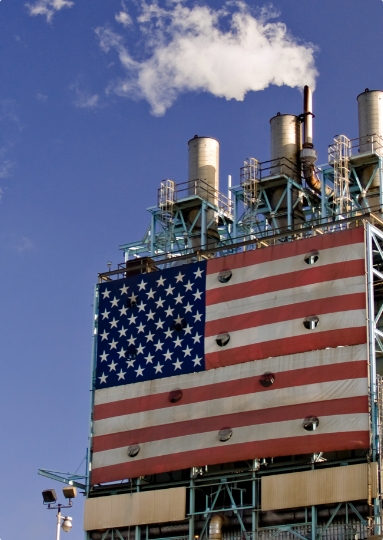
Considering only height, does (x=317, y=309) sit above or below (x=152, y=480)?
above

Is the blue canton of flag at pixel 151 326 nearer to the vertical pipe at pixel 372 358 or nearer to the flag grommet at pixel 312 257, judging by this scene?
the flag grommet at pixel 312 257

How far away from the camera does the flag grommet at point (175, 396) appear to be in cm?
8188

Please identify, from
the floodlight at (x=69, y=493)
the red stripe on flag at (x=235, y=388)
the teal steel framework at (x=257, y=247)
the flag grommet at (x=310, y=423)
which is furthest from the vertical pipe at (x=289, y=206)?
the floodlight at (x=69, y=493)

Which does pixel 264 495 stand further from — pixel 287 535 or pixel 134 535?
pixel 134 535

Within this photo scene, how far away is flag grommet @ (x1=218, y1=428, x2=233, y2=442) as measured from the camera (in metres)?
78.6

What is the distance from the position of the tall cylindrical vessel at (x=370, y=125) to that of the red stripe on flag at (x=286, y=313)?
516 inches

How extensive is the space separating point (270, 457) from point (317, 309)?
930cm

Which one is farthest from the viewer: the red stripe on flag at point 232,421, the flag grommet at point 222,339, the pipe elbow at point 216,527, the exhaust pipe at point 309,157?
the exhaust pipe at point 309,157

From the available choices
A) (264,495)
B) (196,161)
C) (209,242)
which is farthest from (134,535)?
(196,161)

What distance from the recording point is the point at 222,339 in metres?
81.8

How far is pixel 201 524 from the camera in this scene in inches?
3088

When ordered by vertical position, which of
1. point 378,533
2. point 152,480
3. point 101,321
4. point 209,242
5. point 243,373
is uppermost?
point 209,242

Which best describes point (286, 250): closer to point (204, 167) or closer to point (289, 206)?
point (289, 206)

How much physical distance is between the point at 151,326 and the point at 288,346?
36.1 ft
